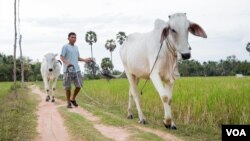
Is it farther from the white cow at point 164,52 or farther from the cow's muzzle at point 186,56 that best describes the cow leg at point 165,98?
the cow's muzzle at point 186,56

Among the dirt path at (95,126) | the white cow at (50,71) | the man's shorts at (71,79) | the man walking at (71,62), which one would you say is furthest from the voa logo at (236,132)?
the white cow at (50,71)

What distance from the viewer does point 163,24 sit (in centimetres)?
737

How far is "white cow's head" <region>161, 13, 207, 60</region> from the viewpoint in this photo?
639 cm

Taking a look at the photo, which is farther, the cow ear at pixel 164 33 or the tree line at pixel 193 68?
the tree line at pixel 193 68

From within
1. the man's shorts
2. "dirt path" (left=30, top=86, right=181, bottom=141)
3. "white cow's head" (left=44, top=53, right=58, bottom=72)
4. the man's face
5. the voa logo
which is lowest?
"dirt path" (left=30, top=86, right=181, bottom=141)

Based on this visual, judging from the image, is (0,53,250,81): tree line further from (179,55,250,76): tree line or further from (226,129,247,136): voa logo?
(226,129,247,136): voa logo

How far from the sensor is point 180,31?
646cm

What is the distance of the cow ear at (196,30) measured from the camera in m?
6.75

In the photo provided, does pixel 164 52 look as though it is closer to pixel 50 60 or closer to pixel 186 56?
pixel 186 56

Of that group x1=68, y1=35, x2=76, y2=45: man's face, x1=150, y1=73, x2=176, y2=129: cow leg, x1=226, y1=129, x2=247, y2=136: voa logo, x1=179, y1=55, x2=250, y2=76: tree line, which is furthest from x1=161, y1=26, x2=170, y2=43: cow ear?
x1=179, y1=55, x2=250, y2=76: tree line

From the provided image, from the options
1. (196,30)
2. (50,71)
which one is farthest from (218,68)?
(196,30)

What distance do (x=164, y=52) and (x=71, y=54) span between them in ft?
13.1

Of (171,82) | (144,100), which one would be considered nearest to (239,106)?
(171,82)

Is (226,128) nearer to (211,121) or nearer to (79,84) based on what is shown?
(211,121)
